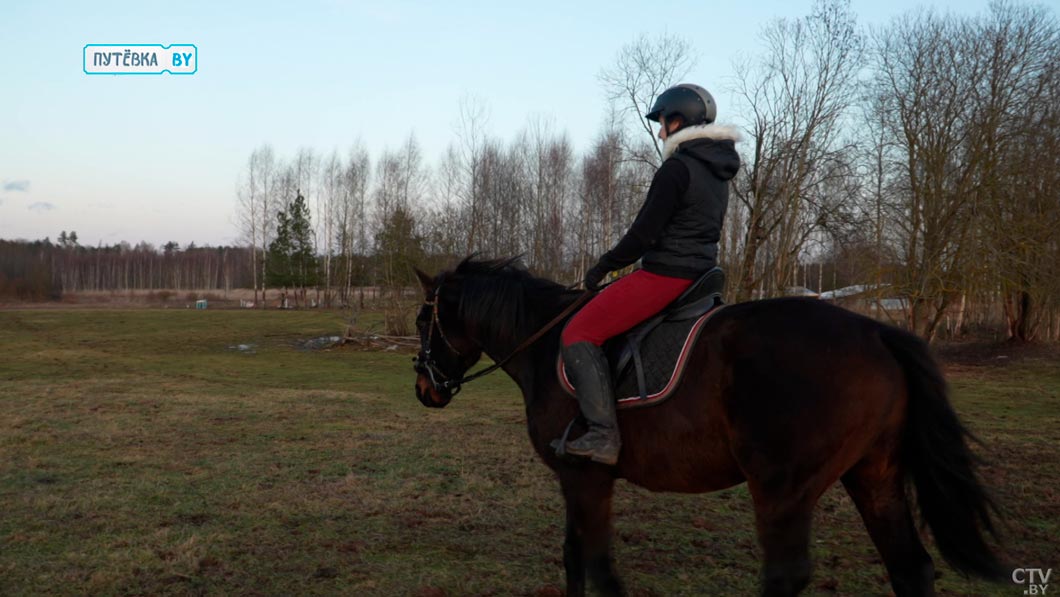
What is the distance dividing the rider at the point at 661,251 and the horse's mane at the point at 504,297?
674 mm

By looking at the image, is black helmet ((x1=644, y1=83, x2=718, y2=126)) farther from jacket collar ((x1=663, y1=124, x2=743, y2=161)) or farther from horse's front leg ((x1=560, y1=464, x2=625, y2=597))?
horse's front leg ((x1=560, y1=464, x2=625, y2=597))

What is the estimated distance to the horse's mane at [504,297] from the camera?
4938 millimetres

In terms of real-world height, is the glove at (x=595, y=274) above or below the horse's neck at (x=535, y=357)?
above

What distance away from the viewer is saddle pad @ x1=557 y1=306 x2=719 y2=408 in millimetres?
3967

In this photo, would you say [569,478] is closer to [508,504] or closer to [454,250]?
[508,504]

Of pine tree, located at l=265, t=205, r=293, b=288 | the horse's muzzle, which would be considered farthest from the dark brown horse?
pine tree, located at l=265, t=205, r=293, b=288

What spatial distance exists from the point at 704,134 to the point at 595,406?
167cm

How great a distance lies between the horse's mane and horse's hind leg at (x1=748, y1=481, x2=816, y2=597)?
1941mm

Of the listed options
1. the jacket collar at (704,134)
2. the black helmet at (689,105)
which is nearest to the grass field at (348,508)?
the jacket collar at (704,134)

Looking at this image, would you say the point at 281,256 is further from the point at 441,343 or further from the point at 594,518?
the point at 594,518

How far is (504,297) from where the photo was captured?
502cm

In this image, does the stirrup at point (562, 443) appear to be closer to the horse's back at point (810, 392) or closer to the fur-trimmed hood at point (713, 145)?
the horse's back at point (810, 392)

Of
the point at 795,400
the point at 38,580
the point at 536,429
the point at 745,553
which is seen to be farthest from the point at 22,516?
the point at 795,400

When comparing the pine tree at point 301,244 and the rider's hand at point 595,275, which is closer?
the rider's hand at point 595,275
